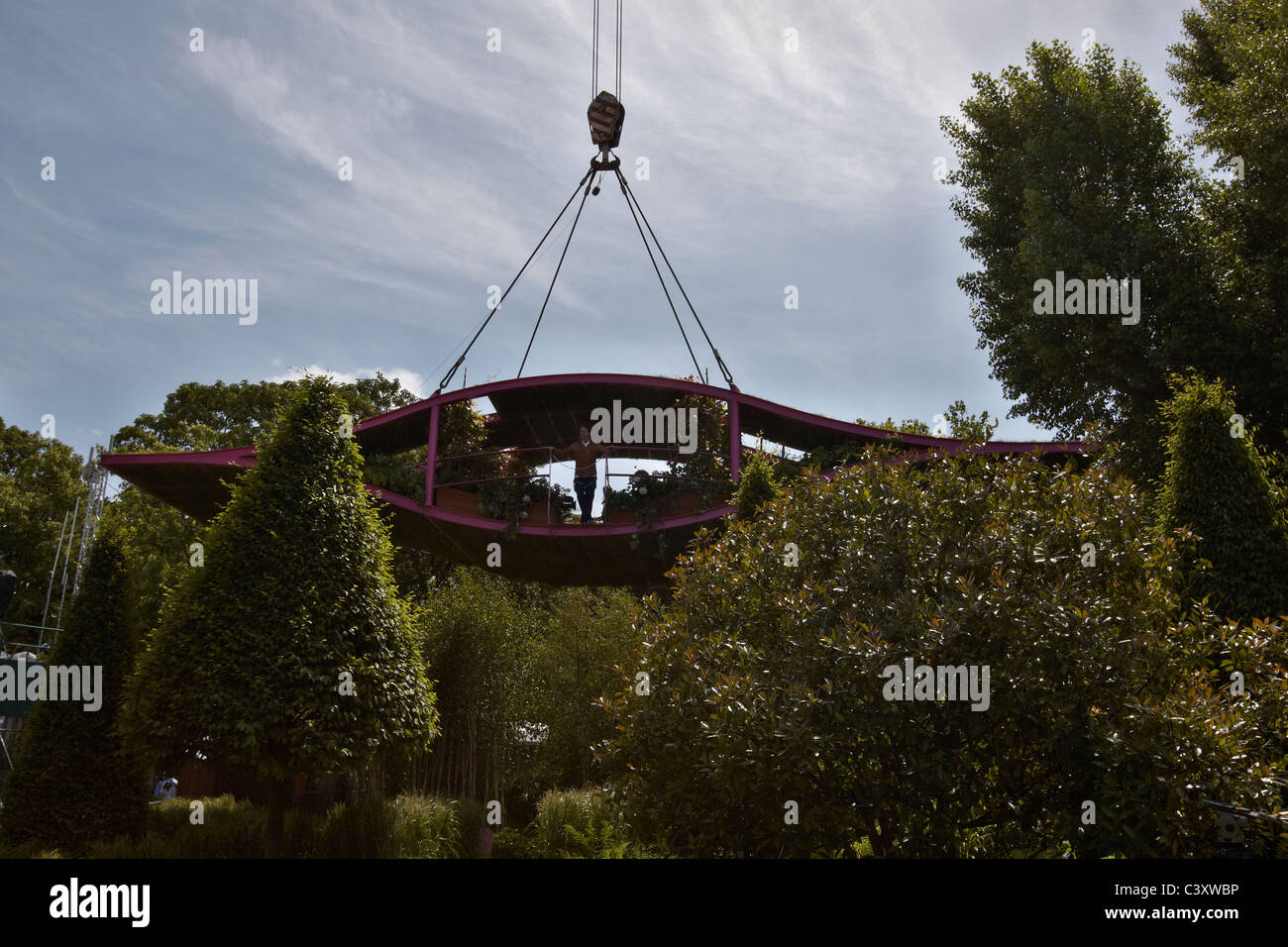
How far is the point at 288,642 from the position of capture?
37.9 ft

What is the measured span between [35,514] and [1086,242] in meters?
50.5

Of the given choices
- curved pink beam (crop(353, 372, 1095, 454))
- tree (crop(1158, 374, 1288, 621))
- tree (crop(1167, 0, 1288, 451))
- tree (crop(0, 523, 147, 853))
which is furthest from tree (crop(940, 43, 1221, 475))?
tree (crop(0, 523, 147, 853))

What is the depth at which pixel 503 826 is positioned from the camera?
17094 mm

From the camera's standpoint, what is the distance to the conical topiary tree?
11266 mm

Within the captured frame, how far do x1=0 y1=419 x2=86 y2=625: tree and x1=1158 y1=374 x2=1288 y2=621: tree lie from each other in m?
46.2

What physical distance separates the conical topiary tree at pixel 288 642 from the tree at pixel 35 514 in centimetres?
3672

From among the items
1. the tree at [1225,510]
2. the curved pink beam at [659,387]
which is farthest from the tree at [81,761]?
Result: the tree at [1225,510]

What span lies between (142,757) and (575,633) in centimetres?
1058

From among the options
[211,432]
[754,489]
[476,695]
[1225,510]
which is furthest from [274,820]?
[211,432]

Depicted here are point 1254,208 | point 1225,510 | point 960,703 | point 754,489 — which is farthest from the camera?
point 1254,208

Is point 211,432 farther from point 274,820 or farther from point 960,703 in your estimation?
point 960,703

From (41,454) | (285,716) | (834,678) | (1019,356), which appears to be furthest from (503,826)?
(41,454)

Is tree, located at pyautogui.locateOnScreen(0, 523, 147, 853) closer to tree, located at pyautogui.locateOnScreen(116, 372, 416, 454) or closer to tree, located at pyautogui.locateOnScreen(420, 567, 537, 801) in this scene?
tree, located at pyautogui.locateOnScreen(420, 567, 537, 801)
